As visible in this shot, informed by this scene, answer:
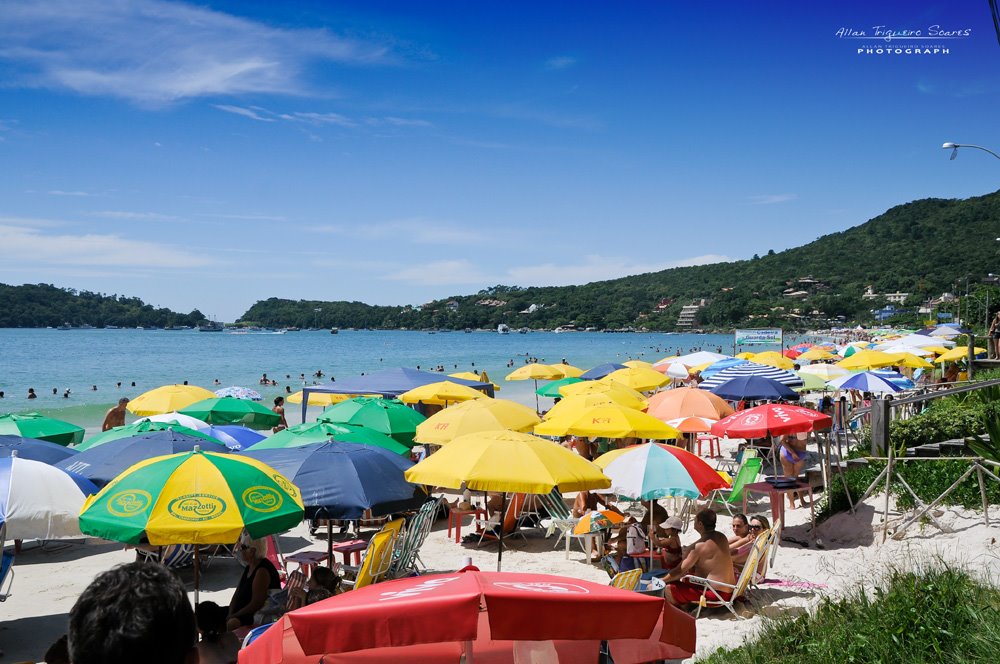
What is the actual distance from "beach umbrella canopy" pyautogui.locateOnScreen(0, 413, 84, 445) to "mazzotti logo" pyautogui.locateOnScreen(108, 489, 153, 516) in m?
6.61

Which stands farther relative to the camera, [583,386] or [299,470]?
[583,386]

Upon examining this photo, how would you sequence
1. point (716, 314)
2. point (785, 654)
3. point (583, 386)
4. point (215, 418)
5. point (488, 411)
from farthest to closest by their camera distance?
point (716, 314) → point (583, 386) → point (215, 418) → point (488, 411) → point (785, 654)

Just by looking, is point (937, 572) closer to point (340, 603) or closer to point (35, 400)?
point (340, 603)

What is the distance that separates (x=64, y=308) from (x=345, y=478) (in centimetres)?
17938

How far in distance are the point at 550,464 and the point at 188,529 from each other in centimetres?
312

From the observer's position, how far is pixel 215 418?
1405 cm

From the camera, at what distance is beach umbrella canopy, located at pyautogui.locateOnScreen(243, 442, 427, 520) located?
6.54m

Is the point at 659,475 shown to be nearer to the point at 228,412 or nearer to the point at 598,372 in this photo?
the point at 228,412

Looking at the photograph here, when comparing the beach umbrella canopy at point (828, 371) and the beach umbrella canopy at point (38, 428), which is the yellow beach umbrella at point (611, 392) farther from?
the beach umbrella canopy at point (38, 428)

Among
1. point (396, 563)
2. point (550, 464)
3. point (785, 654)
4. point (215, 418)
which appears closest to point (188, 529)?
point (396, 563)

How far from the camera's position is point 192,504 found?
545 centimetres

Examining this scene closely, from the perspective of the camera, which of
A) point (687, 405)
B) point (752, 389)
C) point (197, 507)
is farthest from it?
point (752, 389)

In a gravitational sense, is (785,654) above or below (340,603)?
below

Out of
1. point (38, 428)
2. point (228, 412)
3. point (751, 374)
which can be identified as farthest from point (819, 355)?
point (38, 428)
